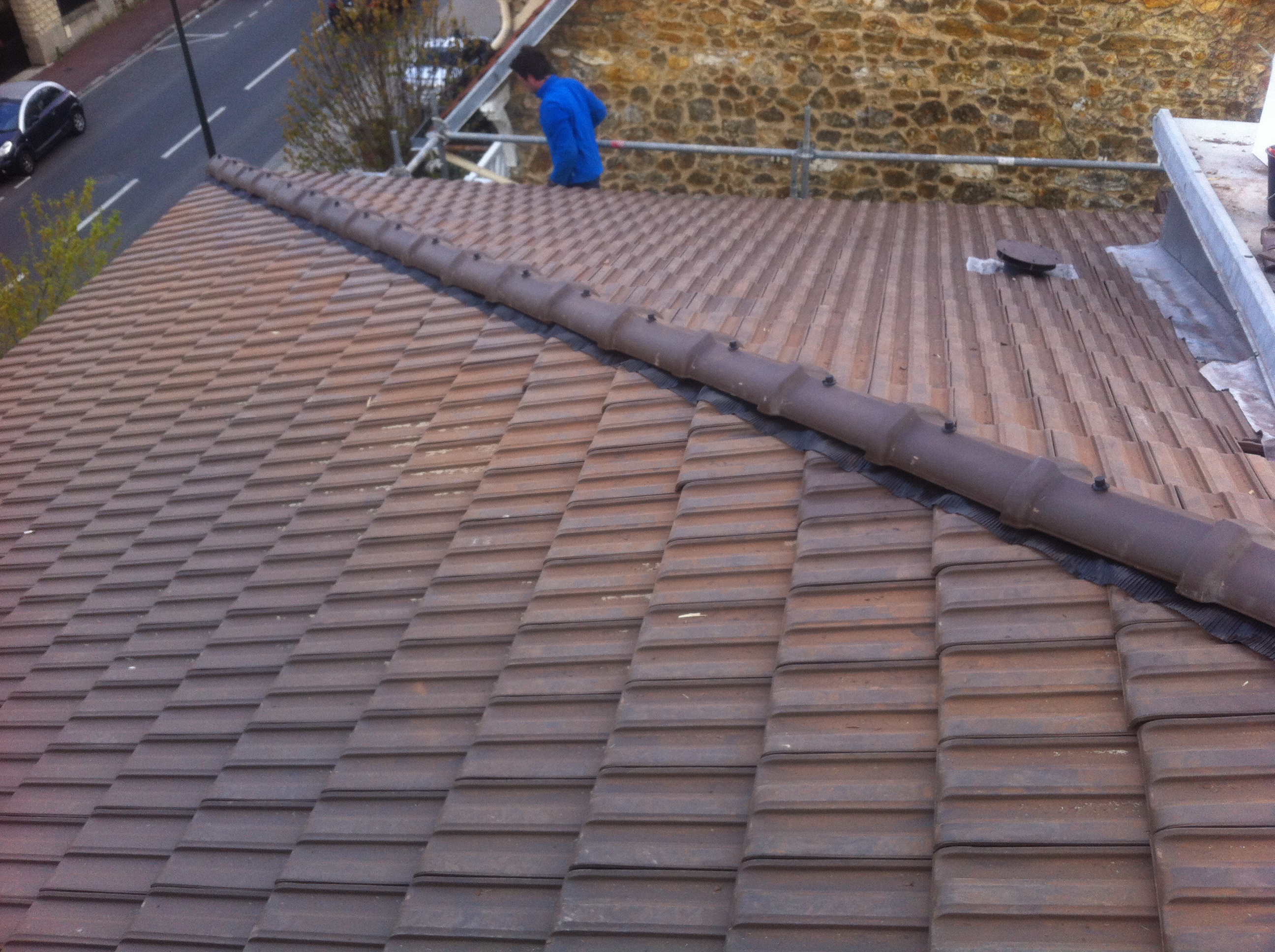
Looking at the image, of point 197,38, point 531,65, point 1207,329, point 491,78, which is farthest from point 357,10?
point 197,38

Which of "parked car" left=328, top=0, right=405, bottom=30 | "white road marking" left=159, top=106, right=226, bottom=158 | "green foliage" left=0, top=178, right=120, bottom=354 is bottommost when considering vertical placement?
"white road marking" left=159, top=106, right=226, bottom=158

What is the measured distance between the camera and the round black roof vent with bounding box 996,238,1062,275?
579cm

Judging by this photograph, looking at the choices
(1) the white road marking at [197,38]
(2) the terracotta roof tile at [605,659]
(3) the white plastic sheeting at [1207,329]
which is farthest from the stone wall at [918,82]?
(1) the white road marking at [197,38]

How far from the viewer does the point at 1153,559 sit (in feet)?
8.39

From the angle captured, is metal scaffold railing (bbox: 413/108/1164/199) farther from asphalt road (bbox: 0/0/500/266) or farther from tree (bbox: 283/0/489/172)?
asphalt road (bbox: 0/0/500/266)

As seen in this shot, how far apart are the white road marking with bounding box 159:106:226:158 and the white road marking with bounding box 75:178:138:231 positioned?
1223 mm

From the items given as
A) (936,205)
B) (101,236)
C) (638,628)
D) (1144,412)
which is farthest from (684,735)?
(101,236)

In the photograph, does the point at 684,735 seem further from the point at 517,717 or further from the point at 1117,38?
the point at 1117,38

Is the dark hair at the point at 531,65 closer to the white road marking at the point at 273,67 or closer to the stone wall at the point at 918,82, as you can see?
the stone wall at the point at 918,82

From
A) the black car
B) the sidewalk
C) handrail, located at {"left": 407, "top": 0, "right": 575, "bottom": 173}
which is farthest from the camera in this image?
the sidewalk

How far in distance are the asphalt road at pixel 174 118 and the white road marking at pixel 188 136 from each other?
2 centimetres

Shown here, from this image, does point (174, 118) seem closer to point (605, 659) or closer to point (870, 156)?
point (870, 156)

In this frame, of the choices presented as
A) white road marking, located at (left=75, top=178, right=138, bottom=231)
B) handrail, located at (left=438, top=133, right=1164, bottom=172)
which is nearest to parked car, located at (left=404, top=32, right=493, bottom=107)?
handrail, located at (left=438, top=133, right=1164, bottom=172)

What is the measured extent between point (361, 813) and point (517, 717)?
1.58 feet
